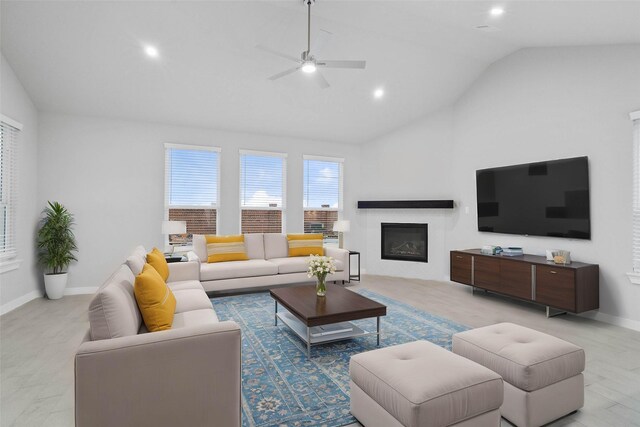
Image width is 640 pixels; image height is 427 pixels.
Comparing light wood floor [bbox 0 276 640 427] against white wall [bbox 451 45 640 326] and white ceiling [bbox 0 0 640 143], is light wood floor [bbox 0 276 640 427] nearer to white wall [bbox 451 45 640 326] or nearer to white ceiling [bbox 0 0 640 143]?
white wall [bbox 451 45 640 326]

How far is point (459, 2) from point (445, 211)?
3.67 meters

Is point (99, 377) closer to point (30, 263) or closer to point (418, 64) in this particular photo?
point (30, 263)

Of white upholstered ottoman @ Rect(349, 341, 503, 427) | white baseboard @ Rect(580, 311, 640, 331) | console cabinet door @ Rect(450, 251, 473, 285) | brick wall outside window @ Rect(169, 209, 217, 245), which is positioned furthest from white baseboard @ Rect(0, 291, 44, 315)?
white baseboard @ Rect(580, 311, 640, 331)

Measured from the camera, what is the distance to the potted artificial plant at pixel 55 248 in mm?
4855

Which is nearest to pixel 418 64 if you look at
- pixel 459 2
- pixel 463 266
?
pixel 459 2

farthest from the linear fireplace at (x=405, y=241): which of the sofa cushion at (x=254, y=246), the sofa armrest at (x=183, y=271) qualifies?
the sofa armrest at (x=183, y=271)

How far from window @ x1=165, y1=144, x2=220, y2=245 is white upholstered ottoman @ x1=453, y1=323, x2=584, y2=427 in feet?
16.5

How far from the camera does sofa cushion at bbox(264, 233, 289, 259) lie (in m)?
5.94

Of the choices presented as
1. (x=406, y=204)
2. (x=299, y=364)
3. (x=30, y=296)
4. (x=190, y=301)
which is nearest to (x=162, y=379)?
(x=299, y=364)

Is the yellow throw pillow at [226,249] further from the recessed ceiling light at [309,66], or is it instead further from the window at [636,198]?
the window at [636,198]

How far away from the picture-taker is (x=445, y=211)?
627cm

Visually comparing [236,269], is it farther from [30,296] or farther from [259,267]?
[30,296]

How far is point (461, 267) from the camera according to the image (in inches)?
212

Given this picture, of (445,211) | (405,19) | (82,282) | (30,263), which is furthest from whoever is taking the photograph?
(445,211)
